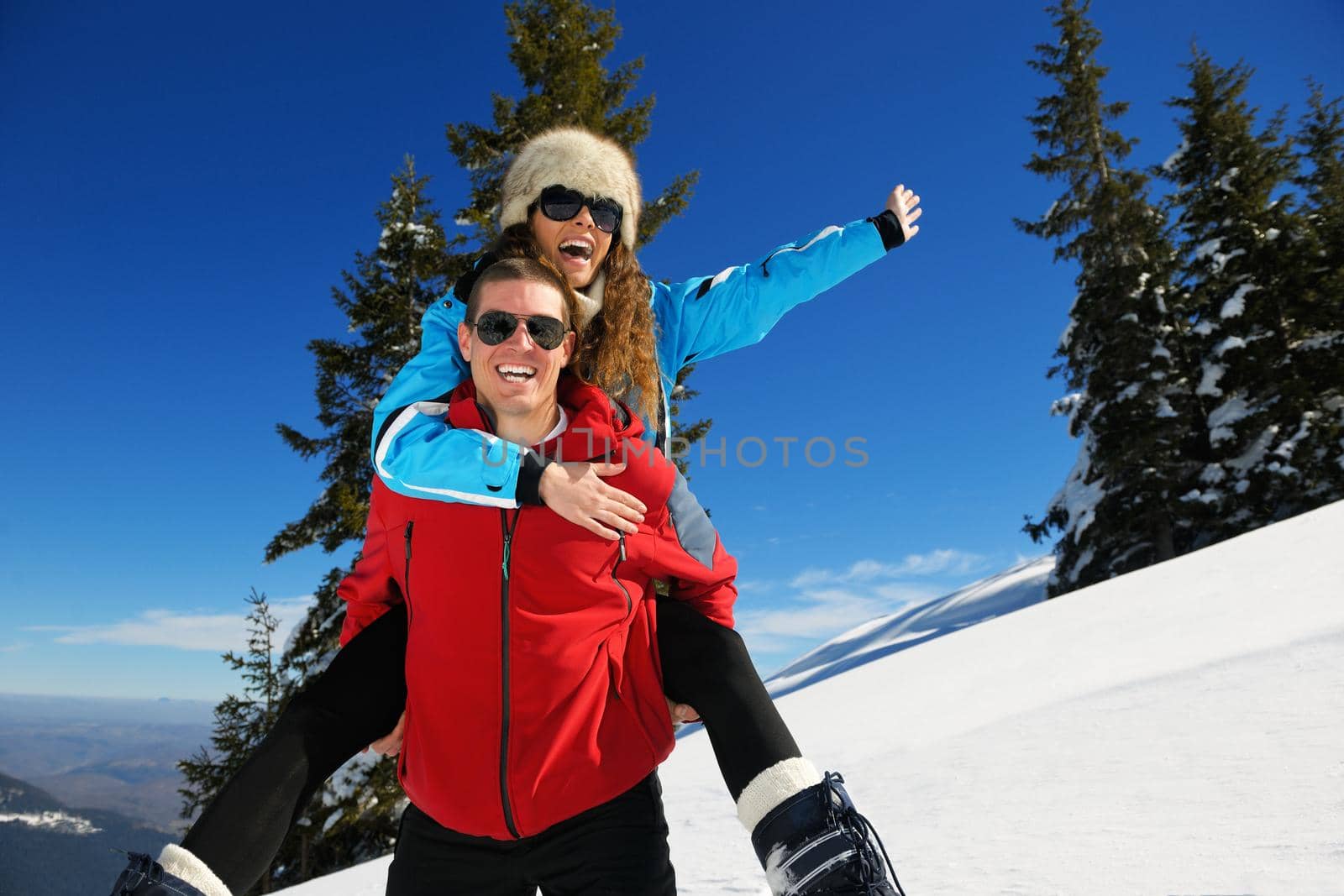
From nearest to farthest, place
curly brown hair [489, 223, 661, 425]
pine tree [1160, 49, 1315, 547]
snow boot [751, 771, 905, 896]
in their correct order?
snow boot [751, 771, 905, 896]
curly brown hair [489, 223, 661, 425]
pine tree [1160, 49, 1315, 547]

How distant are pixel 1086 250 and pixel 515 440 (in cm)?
1971

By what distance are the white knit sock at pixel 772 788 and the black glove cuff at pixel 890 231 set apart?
1.85 m

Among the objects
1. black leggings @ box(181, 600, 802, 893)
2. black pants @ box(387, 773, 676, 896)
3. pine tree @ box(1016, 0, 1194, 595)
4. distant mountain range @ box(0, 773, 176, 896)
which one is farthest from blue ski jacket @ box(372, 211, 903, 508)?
distant mountain range @ box(0, 773, 176, 896)

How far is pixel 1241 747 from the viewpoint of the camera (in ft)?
9.30

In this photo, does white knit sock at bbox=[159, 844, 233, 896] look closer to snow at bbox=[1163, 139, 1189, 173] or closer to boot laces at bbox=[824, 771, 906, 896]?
boot laces at bbox=[824, 771, 906, 896]

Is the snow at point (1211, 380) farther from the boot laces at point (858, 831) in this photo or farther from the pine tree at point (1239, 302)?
the boot laces at point (858, 831)

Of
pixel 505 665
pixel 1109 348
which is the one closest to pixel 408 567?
pixel 505 665

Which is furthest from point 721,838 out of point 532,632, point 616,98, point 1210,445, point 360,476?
point 1210,445

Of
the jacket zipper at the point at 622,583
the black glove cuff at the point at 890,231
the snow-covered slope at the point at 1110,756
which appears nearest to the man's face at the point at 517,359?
the jacket zipper at the point at 622,583

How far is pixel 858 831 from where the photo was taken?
4.48 ft

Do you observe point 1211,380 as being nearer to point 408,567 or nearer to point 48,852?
point 408,567

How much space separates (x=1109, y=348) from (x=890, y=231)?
1694cm

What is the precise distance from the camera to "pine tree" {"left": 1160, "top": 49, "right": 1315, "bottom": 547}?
14703 millimetres

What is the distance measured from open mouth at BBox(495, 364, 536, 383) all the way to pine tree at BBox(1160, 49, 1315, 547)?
57.5 ft
